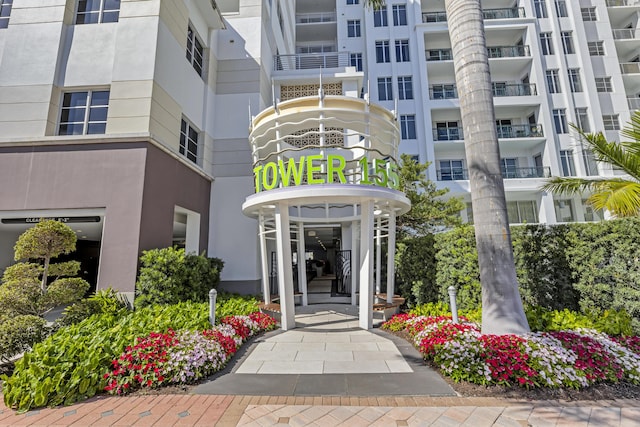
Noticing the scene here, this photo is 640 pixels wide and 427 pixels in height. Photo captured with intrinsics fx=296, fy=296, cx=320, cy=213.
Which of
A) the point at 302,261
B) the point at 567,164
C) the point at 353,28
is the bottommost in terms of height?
the point at 302,261

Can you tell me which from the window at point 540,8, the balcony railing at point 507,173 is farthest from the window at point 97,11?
the window at point 540,8

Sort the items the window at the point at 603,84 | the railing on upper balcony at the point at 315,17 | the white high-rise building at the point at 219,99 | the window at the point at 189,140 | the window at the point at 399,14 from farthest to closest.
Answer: the railing on upper balcony at the point at 315,17, the window at the point at 399,14, the window at the point at 603,84, the window at the point at 189,140, the white high-rise building at the point at 219,99

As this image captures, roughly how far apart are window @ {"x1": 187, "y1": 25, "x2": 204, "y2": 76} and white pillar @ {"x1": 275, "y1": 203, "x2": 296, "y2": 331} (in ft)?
27.4

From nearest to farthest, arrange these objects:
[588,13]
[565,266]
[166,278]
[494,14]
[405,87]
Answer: [565,266], [166,278], [405,87], [588,13], [494,14]

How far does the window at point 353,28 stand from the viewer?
2534cm

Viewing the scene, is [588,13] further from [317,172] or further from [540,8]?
[317,172]

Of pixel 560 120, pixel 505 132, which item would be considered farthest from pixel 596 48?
pixel 505 132

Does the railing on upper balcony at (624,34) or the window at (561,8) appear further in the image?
the window at (561,8)

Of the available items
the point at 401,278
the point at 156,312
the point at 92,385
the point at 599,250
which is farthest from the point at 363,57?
the point at 92,385

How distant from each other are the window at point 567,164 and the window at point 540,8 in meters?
11.2

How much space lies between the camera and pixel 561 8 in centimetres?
2289

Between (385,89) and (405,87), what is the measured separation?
1.57 metres

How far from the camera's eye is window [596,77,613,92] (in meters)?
21.8

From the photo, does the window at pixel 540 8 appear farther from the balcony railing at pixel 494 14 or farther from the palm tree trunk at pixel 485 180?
the palm tree trunk at pixel 485 180
